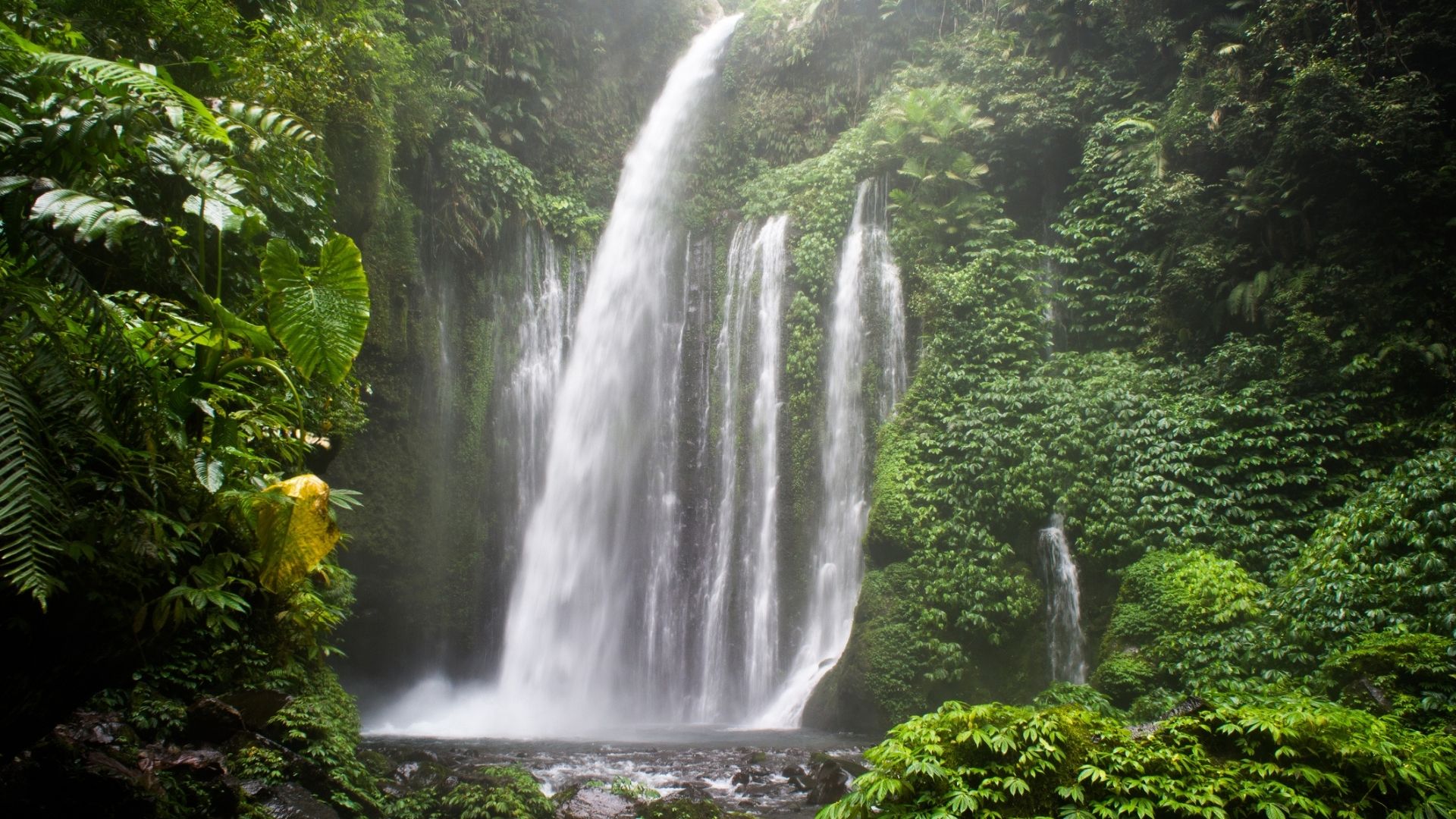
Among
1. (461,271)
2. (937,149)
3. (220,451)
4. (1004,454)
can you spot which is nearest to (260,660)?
(220,451)

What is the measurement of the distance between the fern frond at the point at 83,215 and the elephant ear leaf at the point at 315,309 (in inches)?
29.0

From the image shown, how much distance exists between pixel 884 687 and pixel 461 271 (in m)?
9.19

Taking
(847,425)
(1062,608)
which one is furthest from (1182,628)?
(847,425)

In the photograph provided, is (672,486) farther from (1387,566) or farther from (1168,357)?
(1387,566)

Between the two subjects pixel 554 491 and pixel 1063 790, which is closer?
pixel 1063 790

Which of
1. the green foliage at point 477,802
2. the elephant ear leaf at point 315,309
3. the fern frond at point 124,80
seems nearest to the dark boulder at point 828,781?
the green foliage at point 477,802

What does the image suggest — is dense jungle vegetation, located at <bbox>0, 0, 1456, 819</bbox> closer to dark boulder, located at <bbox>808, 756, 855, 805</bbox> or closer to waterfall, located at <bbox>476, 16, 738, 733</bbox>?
waterfall, located at <bbox>476, 16, 738, 733</bbox>

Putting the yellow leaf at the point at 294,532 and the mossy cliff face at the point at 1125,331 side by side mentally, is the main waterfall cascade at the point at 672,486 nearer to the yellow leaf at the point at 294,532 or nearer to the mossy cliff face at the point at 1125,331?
the mossy cliff face at the point at 1125,331

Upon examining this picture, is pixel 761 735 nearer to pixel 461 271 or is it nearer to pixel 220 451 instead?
pixel 220 451

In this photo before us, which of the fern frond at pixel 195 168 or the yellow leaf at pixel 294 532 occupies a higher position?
the fern frond at pixel 195 168

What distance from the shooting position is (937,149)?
1224 cm

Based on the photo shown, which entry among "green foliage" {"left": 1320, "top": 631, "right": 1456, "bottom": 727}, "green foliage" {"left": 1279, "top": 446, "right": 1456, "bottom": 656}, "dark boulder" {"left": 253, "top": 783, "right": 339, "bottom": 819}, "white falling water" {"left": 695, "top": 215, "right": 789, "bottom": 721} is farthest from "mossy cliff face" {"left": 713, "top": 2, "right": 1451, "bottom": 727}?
"dark boulder" {"left": 253, "top": 783, "right": 339, "bottom": 819}

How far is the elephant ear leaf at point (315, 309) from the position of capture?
396 centimetres

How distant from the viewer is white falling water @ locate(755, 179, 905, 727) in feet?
33.8
